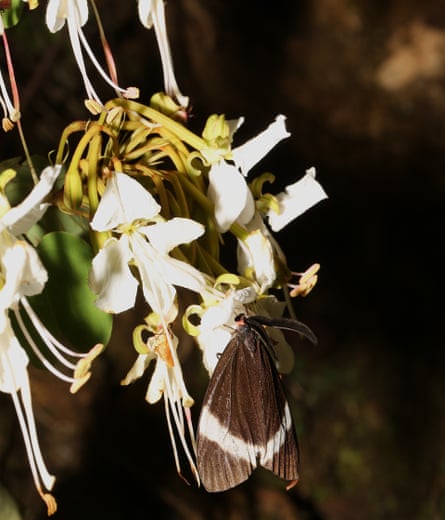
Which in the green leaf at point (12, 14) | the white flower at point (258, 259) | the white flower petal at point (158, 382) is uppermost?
the green leaf at point (12, 14)

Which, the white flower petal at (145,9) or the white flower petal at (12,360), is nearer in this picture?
the white flower petal at (12,360)

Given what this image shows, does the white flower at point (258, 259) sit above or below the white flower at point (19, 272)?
below

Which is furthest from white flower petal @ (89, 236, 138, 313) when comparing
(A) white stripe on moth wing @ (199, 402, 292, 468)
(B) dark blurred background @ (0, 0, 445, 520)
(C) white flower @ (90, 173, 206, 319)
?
(B) dark blurred background @ (0, 0, 445, 520)

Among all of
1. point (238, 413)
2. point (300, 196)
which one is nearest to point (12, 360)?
point (238, 413)

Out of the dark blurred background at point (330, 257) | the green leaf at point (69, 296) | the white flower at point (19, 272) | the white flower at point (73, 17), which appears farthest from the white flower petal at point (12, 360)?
the dark blurred background at point (330, 257)

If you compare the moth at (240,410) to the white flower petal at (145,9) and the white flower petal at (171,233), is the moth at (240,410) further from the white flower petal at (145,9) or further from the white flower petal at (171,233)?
the white flower petal at (145,9)

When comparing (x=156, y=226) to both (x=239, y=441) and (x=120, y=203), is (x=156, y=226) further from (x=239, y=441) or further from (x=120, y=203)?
(x=239, y=441)

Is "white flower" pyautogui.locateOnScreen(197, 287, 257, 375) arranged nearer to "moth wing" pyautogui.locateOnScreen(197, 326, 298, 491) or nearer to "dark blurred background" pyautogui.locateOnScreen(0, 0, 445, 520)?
"moth wing" pyautogui.locateOnScreen(197, 326, 298, 491)

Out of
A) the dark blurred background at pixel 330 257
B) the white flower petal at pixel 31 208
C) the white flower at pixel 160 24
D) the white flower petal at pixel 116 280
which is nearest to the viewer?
the white flower petal at pixel 31 208
